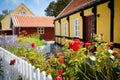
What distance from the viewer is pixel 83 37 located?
12648mm

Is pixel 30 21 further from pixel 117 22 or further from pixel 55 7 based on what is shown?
pixel 117 22

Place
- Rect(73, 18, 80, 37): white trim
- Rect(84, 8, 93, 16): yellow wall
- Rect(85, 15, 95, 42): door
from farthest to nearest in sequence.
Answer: Rect(73, 18, 80, 37): white trim
Rect(85, 15, 95, 42): door
Rect(84, 8, 93, 16): yellow wall

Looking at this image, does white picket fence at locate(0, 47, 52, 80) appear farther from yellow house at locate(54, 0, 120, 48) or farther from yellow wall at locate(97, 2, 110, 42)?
yellow wall at locate(97, 2, 110, 42)

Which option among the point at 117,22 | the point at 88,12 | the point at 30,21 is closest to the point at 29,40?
the point at 88,12

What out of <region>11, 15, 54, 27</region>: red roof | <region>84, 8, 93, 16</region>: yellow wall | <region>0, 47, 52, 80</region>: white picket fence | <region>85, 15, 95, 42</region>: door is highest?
<region>11, 15, 54, 27</region>: red roof

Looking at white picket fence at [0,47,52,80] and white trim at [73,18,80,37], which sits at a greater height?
white trim at [73,18,80,37]

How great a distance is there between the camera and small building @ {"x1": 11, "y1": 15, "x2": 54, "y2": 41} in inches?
1297

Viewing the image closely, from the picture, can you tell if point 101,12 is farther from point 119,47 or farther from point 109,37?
point 119,47

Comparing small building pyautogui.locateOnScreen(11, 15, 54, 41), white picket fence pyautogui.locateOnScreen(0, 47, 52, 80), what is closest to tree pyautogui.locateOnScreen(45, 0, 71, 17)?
small building pyautogui.locateOnScreen(11, 15, 54, 41)

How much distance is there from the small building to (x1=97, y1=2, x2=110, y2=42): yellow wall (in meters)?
23.4

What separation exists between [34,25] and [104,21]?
25.2 metres

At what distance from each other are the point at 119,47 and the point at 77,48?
539 centimetres

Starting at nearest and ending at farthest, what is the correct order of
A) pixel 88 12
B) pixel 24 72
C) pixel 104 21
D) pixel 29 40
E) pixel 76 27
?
pixel 24 72
pixel 104 21
pixel 88 12
pixel 76 27
pixel 29 40

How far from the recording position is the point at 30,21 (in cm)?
3475
